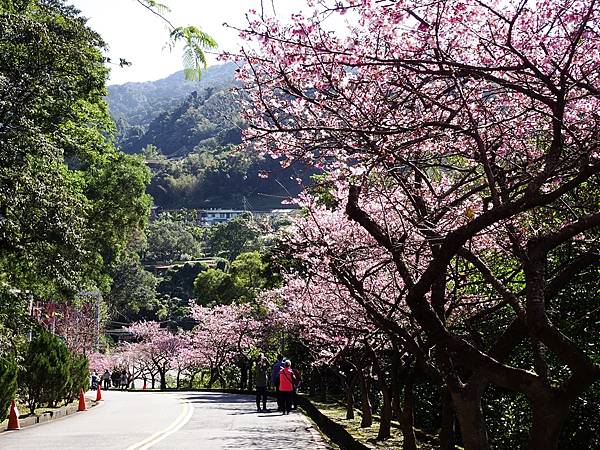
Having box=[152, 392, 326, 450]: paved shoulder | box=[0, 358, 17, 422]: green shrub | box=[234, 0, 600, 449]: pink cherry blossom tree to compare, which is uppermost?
box=[234, 0, 600, 449]: pink cherry blossom tree

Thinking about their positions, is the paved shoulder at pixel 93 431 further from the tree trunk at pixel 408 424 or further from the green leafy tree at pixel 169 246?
the green leafy tree at pixel 169 246

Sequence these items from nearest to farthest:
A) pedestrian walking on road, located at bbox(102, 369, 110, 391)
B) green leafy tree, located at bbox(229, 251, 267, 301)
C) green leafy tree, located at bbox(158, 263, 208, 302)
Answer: green leafy tree, located at bbox(229, 251, 267, 301) → pedestrian walking on road, located at bbox(102, 369, 110, 391) → green leafy tree, located at bbox(158, 263, 208, 302)

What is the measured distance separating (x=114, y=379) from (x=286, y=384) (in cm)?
4895

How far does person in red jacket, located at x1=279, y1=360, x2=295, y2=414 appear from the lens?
2156 cm

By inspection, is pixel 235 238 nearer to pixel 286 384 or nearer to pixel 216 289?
pixel 216 289

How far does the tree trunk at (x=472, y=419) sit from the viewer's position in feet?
23.6

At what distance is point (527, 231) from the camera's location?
8281mm

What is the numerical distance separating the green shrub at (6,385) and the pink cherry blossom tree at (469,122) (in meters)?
10.8

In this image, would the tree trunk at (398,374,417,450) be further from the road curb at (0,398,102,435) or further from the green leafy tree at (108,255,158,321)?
the green leafy tree at (108,255,158,321)

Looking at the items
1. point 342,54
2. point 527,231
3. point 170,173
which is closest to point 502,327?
point 527,231

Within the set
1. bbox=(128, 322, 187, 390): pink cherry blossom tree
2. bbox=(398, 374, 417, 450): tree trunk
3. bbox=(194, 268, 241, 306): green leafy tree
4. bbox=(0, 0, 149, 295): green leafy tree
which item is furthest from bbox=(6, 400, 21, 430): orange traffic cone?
bbox=(128, 322, 187, 390): pink cherry blossom tree

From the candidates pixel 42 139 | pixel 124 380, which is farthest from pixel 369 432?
pixel 124 380

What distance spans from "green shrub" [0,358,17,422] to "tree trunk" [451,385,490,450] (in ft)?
38.9

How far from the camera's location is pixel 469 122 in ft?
21.8
